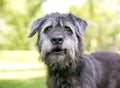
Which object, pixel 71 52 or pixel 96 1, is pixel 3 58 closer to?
pixel 96 1

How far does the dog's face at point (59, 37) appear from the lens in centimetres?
834

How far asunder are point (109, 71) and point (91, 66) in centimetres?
74

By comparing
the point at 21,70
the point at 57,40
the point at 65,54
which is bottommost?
the point at 21,70

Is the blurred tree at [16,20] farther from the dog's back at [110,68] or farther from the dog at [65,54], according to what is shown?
the dog at [65,54]

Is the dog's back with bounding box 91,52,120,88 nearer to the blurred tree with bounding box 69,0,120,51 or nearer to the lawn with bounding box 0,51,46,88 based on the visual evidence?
the lawn with bounding box 0,51,46,88

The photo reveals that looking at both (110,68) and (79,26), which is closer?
(79,26)

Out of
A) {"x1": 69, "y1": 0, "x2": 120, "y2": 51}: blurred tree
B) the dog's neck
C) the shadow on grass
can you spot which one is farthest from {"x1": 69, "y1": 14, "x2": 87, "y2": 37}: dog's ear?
{"x1": 69, "y1": 0, "x2": 120, "y2": 51}: blurred tree

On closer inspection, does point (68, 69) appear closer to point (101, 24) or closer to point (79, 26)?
point (79, 26)

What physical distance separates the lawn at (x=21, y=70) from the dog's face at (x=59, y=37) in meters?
5.77

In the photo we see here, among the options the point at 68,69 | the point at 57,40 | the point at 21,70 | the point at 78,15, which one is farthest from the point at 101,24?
the point at 57,40

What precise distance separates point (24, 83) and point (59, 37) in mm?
6816

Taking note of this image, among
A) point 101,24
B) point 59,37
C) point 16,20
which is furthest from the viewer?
point 101,24

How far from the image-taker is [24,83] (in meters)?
14.8

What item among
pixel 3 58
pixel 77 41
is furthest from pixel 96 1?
pixel 77 41
